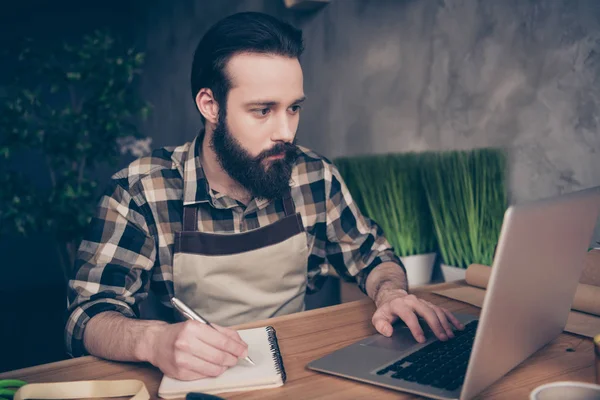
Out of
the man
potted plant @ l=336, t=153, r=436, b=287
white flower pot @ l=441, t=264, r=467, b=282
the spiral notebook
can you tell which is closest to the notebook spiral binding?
the spiral notebook

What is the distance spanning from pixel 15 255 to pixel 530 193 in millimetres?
4442

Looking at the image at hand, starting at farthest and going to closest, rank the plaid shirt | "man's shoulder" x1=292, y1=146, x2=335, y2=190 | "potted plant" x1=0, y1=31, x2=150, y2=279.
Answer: "potted plant" x1=0, y1=31, x2=150, y2=279
"man's shoulder" x1=292, y1=146, x2=335, y2=190
the plaid shirt

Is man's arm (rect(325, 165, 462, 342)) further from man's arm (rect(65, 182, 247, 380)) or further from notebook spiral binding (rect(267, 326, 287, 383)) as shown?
man's arm (rect(65, 182, 247, 380))

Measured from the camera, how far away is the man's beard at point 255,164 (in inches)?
56.7

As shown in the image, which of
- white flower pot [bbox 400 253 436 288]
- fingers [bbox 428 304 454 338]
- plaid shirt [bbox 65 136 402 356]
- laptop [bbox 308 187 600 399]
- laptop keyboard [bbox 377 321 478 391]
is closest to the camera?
laptop [bbox 308 187 600 399]

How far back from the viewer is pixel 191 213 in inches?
56.2

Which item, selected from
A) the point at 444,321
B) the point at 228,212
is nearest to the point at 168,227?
the point at 228,212

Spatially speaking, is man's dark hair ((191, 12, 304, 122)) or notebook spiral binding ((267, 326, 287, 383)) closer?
notebook spiral binding ((267, 326, 287, 383))

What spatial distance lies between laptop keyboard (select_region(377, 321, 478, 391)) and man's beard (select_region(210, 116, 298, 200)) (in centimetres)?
64

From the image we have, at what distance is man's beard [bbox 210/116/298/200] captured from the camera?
1.44 meters

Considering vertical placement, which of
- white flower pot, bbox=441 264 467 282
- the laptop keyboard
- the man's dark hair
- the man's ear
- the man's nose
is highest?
the man's dark hair

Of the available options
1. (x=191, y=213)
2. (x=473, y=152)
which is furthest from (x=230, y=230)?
(x=473, y=152)

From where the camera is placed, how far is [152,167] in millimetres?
1486

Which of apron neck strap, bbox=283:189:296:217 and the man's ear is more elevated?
the man's ear
